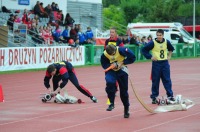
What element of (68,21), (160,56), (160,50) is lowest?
(160,56)

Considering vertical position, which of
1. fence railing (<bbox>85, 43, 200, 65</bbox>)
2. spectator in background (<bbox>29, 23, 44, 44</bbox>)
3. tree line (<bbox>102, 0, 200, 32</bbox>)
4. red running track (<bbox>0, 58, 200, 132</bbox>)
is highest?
tree line (<bbox>102, 0, 200, 32</bbox>)

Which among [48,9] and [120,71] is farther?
[48,9]

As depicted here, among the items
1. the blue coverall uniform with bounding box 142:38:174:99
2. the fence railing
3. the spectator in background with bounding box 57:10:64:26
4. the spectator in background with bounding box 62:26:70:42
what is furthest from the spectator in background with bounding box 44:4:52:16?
the blue coverall uniform with bounding box 142:38:174:99

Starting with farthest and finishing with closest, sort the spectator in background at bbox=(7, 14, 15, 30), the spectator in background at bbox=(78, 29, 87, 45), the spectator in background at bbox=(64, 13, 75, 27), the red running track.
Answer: the spectator in background at bbox=(64, 13, 75, 27)
the spectator in background at bbox=(78, 29, 87, 45)
the spectator in background at bbox=(7, 14, 15, 30)
the red running track

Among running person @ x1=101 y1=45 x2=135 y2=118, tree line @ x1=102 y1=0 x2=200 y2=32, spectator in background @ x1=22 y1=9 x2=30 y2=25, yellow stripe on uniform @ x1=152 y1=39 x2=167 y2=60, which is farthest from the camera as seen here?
tree line @ x1=102 y1=0 x2=200 y2=32

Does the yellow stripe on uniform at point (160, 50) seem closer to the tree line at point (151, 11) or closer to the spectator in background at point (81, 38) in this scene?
the spectator in background at point (81, 38)

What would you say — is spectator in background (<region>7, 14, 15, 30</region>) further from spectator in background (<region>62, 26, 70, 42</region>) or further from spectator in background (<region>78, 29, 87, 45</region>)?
spectator in background (<region>78, 29, 87, 45</region>)

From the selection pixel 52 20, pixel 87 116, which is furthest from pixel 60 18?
pixel 87 116

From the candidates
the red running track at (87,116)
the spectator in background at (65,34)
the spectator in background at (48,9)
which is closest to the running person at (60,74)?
the red running track at (87,116)

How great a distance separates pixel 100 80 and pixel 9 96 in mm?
7133

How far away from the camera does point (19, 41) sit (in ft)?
117

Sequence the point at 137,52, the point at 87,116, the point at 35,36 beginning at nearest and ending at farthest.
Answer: the point at 87,116 < the point at 35,36 < the point at 137,52

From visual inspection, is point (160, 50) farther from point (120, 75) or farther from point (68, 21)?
point (68, 21)

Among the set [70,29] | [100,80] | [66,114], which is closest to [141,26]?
[70,29]
